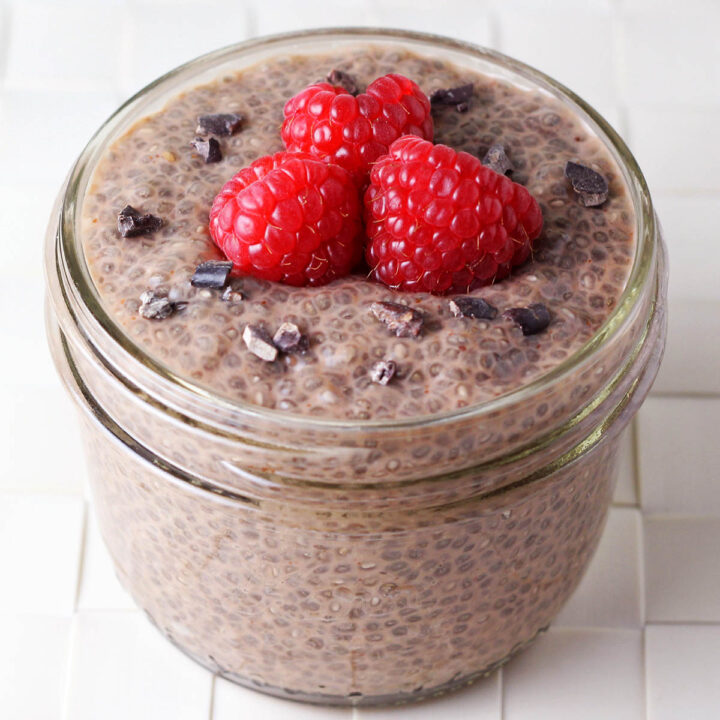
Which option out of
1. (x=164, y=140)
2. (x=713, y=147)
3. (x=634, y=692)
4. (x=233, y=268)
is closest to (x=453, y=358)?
(x=233, y=268)

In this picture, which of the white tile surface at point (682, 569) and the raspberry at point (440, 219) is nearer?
the raspberry at point (440, 219)

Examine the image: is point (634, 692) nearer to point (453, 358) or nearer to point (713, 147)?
point (453, 358)

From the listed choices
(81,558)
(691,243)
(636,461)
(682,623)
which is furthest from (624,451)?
(81,558)

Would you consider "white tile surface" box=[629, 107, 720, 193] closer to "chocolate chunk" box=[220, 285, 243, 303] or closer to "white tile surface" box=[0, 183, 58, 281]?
"white tile surface" box=[0, 183, 58, 281]

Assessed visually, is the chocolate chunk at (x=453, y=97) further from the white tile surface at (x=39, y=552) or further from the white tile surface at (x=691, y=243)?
the white tile surface at (x=39, y=552)

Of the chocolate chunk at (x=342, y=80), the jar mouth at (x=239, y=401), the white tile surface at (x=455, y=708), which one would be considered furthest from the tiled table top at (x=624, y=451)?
the chocolate chunk at (x=342, y=80)

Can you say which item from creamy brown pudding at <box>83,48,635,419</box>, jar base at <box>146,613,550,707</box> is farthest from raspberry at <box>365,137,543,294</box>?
jar base at <box>146,613,550,707</box>
